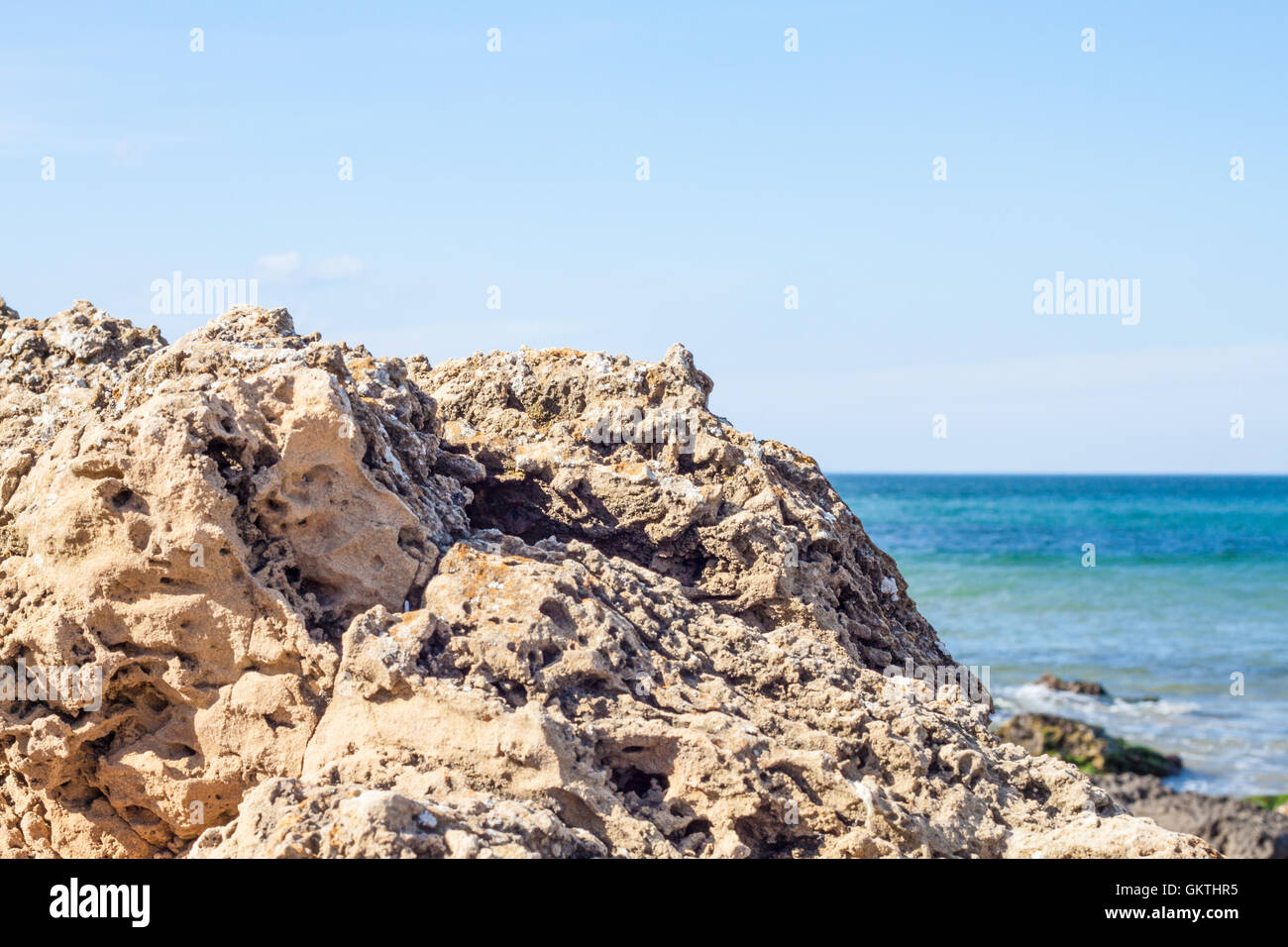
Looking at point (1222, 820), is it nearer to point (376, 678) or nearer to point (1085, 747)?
point (1085, 747)

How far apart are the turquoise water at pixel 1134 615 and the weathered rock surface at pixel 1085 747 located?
Result: 574mm

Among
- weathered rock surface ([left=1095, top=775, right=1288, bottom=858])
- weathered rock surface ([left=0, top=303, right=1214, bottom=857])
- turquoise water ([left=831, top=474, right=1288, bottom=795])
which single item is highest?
weathered rock surface ([left=0, top=303, right=1214, bottom=857])

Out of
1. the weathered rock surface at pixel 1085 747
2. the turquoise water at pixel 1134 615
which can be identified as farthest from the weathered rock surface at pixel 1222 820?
the turquoise water at pixel 1134 615

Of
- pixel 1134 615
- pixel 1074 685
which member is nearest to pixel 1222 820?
pixel 1074 685

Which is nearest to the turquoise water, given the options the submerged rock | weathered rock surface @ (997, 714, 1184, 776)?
the submerged rock

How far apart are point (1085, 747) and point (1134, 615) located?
2277 cm

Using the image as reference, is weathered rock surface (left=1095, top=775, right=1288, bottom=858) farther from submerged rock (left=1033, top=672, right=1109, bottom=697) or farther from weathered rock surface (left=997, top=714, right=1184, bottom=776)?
submerged rock (left=1033, top=672, right=1109, bottom=697)

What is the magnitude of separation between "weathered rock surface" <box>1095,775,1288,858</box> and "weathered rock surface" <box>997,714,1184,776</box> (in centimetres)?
229

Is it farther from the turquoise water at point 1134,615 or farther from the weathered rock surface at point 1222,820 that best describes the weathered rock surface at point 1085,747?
the weathered rock surface at point 1222,820

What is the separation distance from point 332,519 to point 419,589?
20.6 inches

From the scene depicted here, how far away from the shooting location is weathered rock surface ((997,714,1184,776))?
20797 mm

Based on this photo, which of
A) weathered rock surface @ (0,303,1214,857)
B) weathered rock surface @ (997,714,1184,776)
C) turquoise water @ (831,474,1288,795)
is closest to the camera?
weathered rock surface @ (0,303,1214,857)

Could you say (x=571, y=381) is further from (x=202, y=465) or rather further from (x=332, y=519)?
(x=202, y=465)

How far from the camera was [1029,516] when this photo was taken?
87562mm
